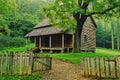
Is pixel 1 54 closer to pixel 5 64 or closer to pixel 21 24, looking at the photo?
pixel 5 64

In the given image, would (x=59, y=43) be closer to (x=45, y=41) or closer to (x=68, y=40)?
(x=68, y=40)

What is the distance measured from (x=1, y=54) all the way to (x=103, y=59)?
643 cm

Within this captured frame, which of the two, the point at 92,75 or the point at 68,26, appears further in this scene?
the point at 68,26

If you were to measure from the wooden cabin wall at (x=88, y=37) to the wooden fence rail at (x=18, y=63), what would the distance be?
90.4 feet

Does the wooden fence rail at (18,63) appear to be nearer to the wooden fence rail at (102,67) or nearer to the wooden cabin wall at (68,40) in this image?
the wooden fence rail at (102,67)

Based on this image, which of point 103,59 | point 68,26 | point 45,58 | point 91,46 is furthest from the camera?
point 91,46

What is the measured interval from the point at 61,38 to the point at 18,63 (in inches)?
1051

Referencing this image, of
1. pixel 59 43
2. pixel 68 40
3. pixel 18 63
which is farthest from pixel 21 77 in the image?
pixel 59 43

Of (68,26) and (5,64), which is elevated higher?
(68,26)

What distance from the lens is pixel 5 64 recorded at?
47.7 ft

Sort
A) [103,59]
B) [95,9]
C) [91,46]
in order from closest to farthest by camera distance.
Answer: [103,59]
[95,9]
[91,46]

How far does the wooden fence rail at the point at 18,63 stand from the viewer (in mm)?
14555

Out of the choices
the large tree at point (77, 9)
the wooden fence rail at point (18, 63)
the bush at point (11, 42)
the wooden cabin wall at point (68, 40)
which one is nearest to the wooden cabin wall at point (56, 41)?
the wooden cabin wall at point (68, 40)

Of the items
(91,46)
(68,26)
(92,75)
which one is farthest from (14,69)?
(91,46)
